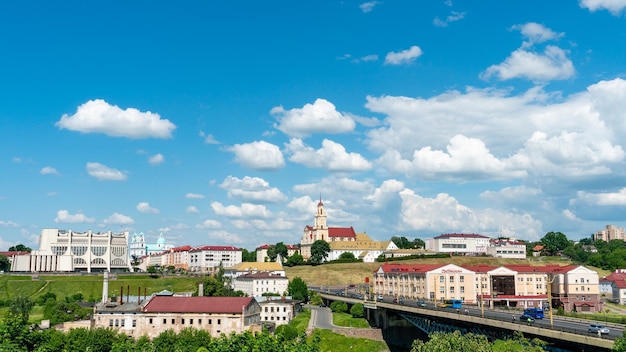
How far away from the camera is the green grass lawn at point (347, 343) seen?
93.0 metres

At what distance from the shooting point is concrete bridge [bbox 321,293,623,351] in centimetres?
5005

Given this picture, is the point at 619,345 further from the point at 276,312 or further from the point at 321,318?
the point at 276,312

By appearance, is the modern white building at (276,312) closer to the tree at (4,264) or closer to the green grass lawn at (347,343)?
the green grass lawn at (347,343)

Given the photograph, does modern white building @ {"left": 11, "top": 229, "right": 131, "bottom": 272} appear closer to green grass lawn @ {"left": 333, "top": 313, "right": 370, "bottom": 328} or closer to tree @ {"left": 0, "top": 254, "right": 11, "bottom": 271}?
tree @ {"left": 0, "top": 254, "right": 11, "bottom": 271}

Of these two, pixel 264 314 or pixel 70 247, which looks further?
pixel 70 247

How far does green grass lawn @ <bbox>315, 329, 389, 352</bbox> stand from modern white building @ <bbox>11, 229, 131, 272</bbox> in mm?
Answer: 115620

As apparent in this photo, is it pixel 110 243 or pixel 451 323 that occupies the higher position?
pixel 110 243

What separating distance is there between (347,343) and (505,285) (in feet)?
162

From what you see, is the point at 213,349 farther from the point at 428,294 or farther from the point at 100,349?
the point at 428,294

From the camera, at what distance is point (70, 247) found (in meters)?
187

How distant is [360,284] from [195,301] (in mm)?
101001

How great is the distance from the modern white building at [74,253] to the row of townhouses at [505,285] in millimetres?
105502

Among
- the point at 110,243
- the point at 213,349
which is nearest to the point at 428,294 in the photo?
the point at 213,349

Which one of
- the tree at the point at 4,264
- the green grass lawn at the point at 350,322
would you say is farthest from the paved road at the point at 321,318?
the tree at the point at 4,264
